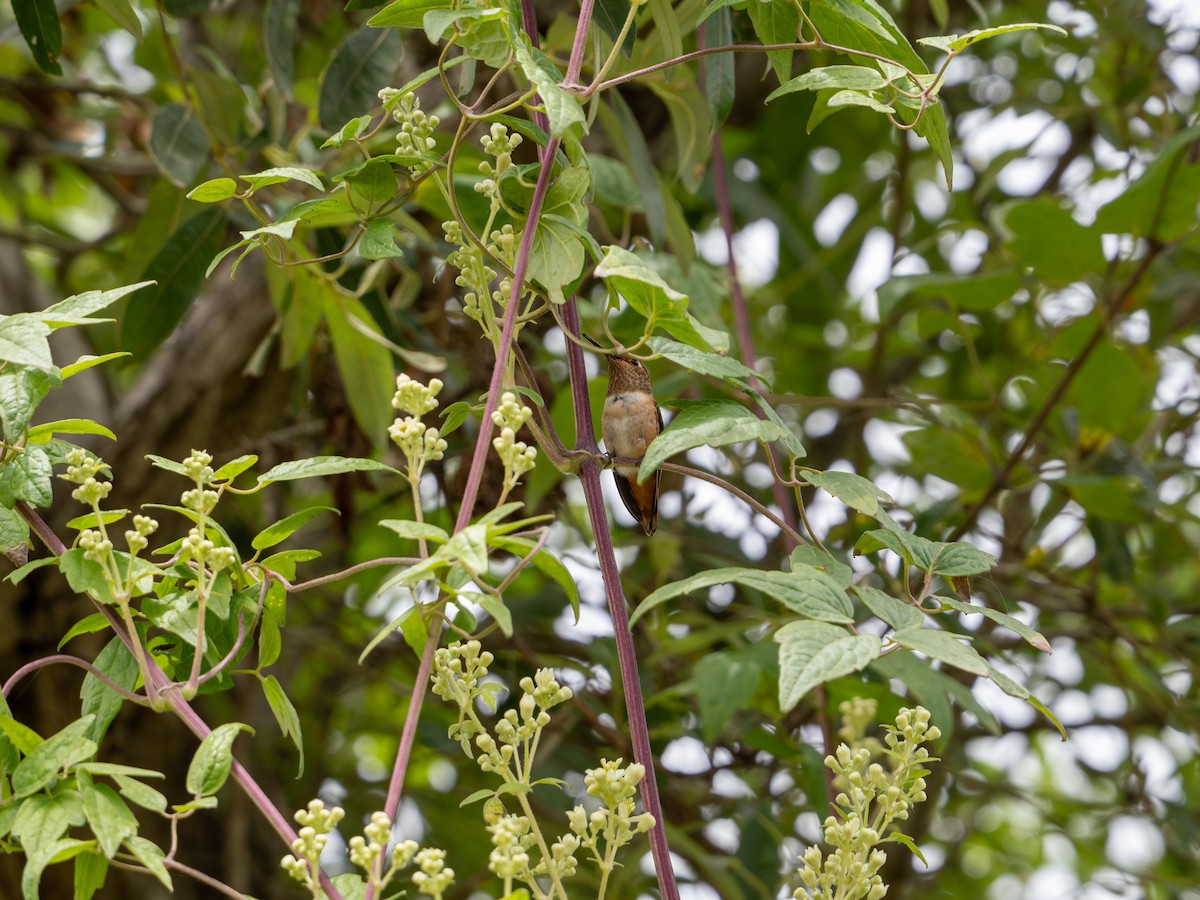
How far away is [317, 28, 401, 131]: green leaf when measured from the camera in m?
1.26

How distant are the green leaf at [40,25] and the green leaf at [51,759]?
714mm

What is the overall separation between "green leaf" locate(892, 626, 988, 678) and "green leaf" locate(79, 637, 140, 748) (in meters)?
0.42

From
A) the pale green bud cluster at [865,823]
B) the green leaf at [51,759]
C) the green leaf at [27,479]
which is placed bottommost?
the pale green bud cluster at [865,823]

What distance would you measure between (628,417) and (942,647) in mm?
265

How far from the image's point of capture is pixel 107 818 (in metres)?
0.58

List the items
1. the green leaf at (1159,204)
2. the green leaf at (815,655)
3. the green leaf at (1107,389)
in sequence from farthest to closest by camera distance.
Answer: the green leaf at (1107,389) < the green leaf at (1159,204) < the green leaf at (815,655)

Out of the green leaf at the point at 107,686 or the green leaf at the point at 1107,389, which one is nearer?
the green leaf at the point at 107,686

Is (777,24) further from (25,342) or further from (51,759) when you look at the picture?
(51,759)

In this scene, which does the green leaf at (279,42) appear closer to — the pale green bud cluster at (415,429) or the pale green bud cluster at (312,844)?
the pale green bud cluster at (415,429)

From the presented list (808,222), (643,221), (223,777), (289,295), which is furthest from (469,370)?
(808,222)

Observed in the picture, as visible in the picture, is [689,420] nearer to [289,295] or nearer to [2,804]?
[2,804]

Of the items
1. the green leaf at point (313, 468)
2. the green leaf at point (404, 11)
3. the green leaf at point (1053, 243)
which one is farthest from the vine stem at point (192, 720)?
the green leaf at point (1053, 243)

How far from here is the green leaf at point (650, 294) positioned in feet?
2.01

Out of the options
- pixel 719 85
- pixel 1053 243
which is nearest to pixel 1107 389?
pixel 1053 243
